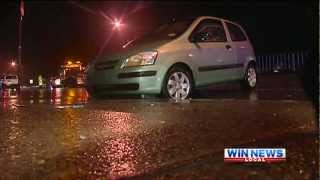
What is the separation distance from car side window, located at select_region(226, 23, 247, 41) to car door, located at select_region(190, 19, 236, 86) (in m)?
0.31

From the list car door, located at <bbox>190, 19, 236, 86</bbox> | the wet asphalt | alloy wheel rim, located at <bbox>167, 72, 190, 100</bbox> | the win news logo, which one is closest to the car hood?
alloy wheel rim, located at <bbox>167, 72, 190, 100</bbox>

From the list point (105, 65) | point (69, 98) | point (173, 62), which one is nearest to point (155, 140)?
point (173, 62)

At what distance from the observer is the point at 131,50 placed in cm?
979

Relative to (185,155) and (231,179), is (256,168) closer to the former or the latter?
(231,179)

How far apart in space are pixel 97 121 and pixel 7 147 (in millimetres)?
1425

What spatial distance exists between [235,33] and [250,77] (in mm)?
1050

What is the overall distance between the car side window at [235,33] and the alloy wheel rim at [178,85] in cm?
201

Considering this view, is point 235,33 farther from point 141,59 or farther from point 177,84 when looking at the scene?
point 141,59

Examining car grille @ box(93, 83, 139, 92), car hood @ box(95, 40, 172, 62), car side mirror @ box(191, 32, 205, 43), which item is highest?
car side mirror @ box(191, 32, 205, 43)

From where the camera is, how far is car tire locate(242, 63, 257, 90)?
11922 millimetres

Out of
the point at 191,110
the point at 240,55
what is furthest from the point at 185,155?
the point at 240,55

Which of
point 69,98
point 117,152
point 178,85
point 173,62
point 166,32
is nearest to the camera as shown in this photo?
point 117,152

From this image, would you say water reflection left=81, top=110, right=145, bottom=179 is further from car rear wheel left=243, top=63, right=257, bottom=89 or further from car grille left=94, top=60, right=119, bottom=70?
car rear wheel left=243, top=63, right=257, bottom=89

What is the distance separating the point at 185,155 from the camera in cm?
509
